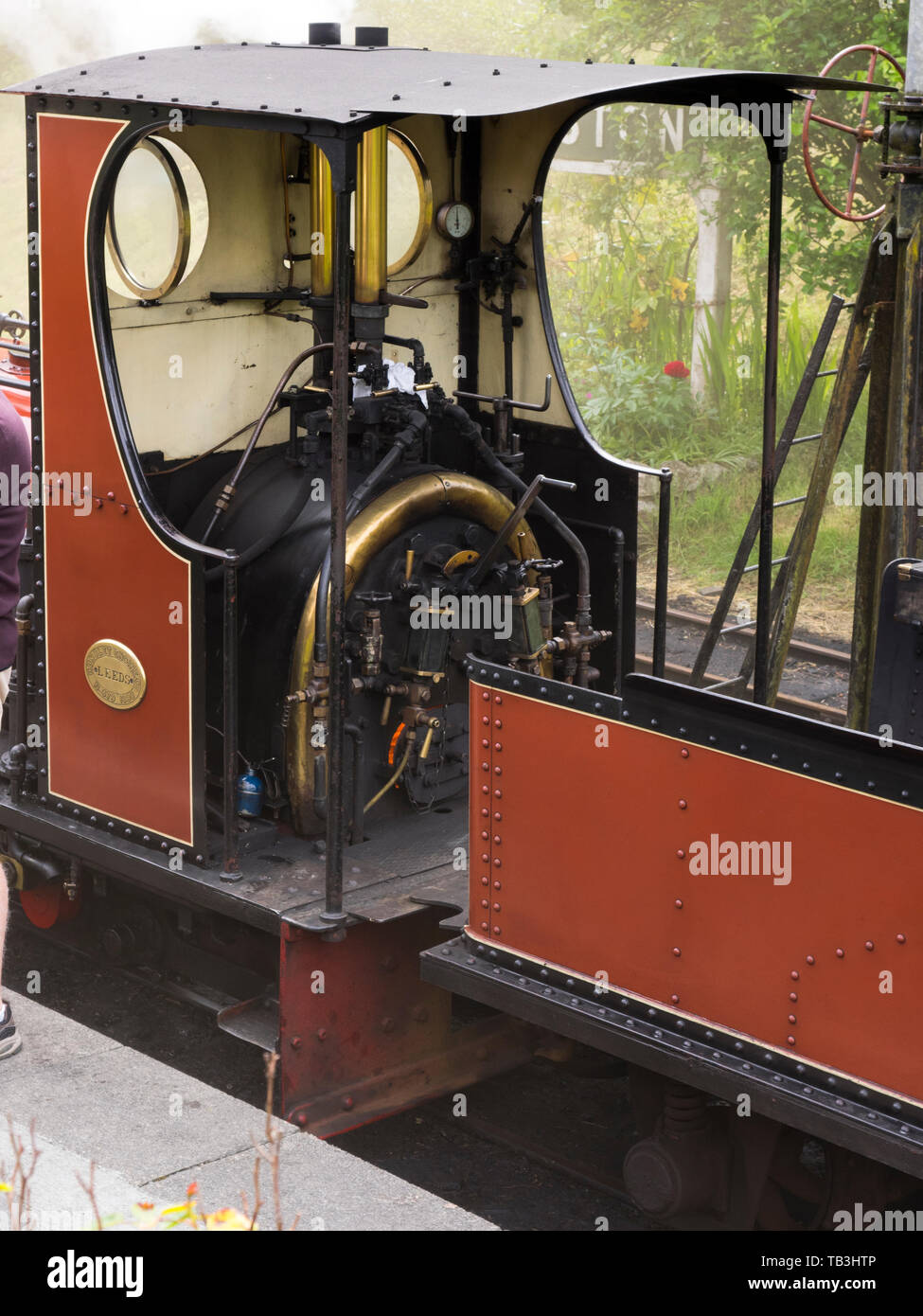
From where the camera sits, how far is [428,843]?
4.99 metres

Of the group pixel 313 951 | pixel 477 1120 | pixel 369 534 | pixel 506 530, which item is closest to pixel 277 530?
pixel 369 534

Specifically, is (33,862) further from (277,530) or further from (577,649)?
(577,649)

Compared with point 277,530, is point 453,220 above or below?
above

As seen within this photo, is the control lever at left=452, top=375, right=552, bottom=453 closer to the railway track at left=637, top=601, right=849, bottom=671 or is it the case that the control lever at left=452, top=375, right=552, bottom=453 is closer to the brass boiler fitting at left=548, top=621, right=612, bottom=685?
the brass boiler fitting at left=548, top=621, right=612, bottom=685

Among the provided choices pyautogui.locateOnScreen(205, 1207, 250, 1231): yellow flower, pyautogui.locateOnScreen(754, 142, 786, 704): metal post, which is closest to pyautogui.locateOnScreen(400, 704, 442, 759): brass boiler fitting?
pyautogui.locateOnScreen(754, 142, 786, 704): metal post

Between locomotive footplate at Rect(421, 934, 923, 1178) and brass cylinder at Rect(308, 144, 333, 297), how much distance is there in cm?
185

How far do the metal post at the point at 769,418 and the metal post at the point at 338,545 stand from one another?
1283mm

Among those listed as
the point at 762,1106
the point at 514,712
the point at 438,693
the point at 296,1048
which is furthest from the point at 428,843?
the point at 762,1106

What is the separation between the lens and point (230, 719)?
4578 mm

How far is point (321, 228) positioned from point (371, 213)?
162 millimetres

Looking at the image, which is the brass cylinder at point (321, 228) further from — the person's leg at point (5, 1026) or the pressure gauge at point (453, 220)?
the person's leg at point (5, 1026)

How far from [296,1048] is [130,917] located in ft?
3.34

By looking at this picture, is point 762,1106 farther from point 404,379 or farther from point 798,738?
point 404,379
